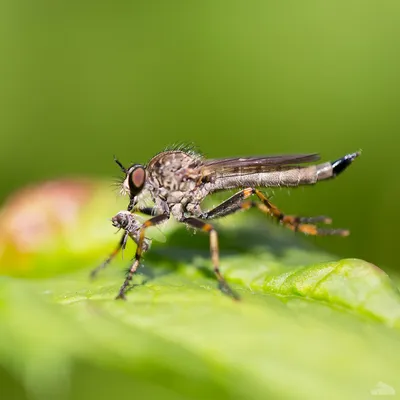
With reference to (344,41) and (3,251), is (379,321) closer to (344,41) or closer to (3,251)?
(3,251)

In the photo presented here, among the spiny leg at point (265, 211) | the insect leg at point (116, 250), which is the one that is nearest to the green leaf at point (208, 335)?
the insect leg at point (116, 250)

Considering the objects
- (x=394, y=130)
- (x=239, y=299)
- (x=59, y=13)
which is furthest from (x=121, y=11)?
(x=239, y=299)

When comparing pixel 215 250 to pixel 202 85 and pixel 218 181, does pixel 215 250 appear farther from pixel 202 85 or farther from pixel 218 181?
pixel 202 85

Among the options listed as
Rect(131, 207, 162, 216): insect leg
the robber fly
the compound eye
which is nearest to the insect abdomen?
the robber fly

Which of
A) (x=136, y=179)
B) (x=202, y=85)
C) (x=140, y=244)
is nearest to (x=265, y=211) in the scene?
A: (x=136, y=179)

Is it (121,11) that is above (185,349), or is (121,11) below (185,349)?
above

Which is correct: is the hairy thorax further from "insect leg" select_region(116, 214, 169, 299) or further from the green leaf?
the green leaf
